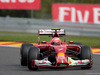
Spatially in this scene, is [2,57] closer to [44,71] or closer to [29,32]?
[44,71]

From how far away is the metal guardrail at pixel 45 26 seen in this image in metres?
28.6

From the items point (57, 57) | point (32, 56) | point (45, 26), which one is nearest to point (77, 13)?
point (45, 26)

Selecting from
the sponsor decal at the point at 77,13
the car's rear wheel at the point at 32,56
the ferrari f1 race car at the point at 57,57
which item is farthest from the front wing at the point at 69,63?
the sponsor decal at the point at 77,13

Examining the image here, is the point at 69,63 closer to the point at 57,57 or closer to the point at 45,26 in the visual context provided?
the point at 57,57

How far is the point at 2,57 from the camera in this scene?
1549 cm

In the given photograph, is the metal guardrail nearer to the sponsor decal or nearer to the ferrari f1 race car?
the sponsor decal

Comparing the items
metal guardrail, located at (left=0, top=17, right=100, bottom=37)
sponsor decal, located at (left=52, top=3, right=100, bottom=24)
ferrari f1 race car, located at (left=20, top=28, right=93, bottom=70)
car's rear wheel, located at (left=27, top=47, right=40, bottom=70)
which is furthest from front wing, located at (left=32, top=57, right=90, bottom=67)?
sponsor decal, located at (left=52, top=3, right=100, bottom=24)

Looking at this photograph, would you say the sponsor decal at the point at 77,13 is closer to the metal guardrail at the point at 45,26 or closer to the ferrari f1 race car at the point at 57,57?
the metal guardrail at the point at 45,26

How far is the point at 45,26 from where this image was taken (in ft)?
103

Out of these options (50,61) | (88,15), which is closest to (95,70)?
(50,61)

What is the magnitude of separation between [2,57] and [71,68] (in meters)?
4.22

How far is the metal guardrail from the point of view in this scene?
93.7ft

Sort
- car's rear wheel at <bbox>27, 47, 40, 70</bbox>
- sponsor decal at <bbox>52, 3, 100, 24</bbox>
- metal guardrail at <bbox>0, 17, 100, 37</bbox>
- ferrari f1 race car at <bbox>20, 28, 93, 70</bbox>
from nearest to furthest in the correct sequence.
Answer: ferrari f1 race car at <bbox>20, 28, 93, 70</bbox> < car's rear wheel at <bbox>27, 47, 40, 70</bbox> < metal guardrail at <bbox>0, 17, 100, 37</bbox> < sponsor decal at <bbox>52, 3, 100, 24</bbox>

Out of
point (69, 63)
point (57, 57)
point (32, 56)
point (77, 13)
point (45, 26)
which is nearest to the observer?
point (57, 57)
